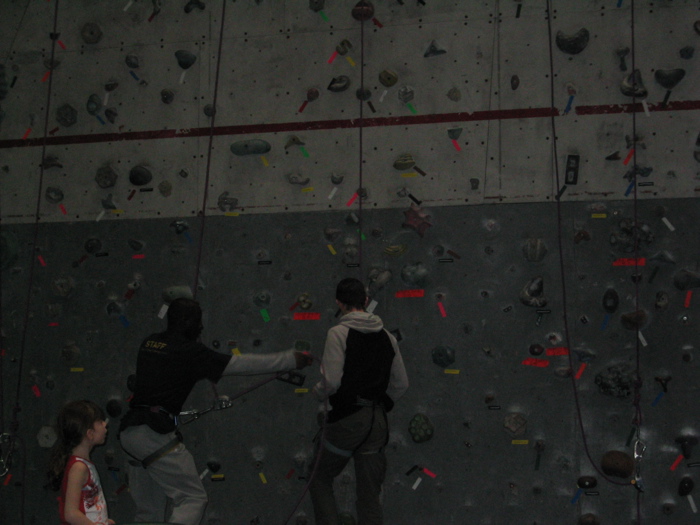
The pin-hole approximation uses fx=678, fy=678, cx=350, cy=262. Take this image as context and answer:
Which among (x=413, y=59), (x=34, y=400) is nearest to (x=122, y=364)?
(x=34, y=400)

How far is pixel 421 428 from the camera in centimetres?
351

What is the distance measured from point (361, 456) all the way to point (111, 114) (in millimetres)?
2441

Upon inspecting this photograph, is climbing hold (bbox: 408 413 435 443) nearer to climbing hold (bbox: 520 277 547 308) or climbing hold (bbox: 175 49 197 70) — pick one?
climbing hold (bbox: 520 277 547 308)

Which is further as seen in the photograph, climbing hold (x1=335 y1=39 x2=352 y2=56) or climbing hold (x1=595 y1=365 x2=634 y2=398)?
climbing hold (x1=335 y1=39 x2=352 y2=56)

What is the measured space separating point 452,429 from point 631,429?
883 mm

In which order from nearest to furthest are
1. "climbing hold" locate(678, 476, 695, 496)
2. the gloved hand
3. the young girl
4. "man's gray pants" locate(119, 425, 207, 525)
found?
the young girl
"man's gray pants" locate(119, 425, 207, 525)
the gloved hand
"climbing hold" locate(678, 476, 695, 496)

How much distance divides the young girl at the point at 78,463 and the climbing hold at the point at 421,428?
1.63 m

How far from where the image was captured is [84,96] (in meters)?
4.02

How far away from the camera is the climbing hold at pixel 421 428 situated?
11.5 ft

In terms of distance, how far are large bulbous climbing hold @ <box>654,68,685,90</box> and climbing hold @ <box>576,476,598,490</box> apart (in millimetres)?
2005

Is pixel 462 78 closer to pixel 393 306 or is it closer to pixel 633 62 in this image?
pixel 633 62

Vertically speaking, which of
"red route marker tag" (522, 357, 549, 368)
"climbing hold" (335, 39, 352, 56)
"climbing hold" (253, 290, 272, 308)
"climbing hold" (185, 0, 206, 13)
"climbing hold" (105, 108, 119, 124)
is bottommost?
"red route marker tag" (522, 357, 549, 368)

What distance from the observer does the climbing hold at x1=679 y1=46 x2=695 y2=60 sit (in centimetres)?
340

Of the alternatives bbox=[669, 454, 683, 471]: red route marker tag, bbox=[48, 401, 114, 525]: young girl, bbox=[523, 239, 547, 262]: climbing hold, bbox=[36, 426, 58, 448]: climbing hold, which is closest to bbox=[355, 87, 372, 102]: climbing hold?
bbox=[523, 239, 547, 262]: climbing hold
